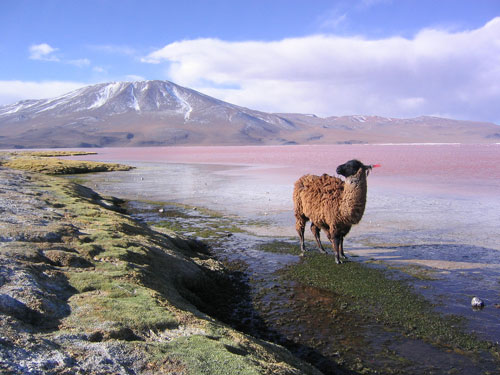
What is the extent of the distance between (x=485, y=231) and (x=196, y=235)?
9.91 m

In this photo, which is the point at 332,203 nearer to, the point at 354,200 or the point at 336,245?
the point at 354,200

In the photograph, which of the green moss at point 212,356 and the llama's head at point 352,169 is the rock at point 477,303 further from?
the green moss at point 212,356

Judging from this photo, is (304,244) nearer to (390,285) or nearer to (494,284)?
(390,285)

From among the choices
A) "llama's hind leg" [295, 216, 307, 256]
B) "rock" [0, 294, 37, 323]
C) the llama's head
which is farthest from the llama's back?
"rock" [0, 294, 37, 323]

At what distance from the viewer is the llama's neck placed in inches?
376

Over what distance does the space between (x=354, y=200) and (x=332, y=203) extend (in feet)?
2.52

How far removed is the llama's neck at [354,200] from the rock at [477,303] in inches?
125

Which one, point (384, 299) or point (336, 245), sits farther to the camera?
point (336, 245)

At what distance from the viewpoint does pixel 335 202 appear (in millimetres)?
10133

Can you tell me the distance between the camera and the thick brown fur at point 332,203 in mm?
9586

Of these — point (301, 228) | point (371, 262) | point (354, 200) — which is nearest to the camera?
point (354, 200)

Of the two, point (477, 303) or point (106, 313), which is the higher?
point (106, 313)

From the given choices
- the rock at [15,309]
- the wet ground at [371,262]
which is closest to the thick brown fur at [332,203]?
the wet ground at [371,262]

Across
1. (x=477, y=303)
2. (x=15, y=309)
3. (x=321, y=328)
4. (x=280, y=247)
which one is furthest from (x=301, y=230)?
(x=15, y=309)
